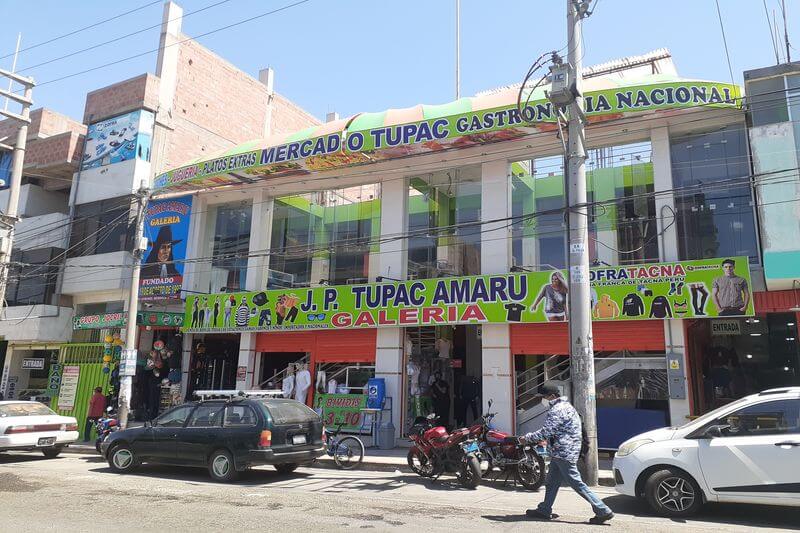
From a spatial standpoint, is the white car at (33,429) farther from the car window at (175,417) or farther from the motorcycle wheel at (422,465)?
the motorcycle wheel at (422,465)

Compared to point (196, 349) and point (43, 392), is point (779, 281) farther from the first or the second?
point (43, 392)

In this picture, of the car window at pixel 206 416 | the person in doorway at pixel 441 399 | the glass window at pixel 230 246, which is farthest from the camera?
the glass window at pixel 230 246

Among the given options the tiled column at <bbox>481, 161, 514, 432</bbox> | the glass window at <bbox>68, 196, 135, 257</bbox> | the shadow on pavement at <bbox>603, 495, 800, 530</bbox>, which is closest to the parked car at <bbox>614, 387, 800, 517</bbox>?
the shadow on pavement at <bbox>603, 495, 800, 530</bbox>

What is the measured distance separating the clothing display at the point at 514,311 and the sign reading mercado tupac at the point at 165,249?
12093 mm

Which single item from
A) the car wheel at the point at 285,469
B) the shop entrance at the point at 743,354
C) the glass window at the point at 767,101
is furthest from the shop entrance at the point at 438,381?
the glass window at the point at 767,101

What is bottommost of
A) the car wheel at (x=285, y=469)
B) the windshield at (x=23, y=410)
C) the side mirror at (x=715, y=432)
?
the car wheel at (x=285, y=469)

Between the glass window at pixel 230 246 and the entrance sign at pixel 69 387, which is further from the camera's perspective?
the entrance sign at pixel 69 387

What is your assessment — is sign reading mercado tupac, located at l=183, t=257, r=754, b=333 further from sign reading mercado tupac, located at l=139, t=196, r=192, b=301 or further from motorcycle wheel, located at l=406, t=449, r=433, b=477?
motorcycle wheel, located at l=406, t=449, r=433, b=477

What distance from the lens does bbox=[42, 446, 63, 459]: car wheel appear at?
14.8m

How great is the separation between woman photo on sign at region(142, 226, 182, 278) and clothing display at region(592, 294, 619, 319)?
48.1 feet

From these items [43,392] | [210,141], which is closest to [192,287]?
[210,141]

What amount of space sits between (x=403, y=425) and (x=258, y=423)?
660 cm

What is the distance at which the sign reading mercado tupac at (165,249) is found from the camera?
2100cm

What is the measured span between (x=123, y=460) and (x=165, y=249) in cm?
1106
